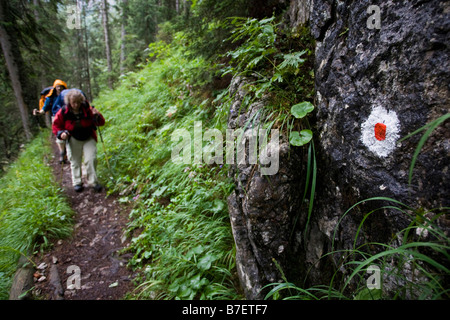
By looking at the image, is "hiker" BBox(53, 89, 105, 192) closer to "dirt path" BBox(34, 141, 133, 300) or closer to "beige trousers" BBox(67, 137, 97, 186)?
"beige trousers" BBox(67, 137, 97, 186)

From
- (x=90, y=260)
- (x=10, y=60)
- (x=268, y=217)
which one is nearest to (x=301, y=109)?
(x=268, y=217)

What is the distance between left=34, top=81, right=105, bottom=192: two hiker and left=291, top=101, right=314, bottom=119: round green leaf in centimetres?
479

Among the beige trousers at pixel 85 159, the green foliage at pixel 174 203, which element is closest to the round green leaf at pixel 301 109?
the green foliage at pixel 174 203

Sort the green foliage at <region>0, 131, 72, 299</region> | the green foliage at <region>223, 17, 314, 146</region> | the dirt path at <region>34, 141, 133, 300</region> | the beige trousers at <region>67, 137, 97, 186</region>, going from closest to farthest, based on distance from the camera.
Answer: the green foliage at <region>223, 17, 314, 146</region>
the dirt path at <region>34, 141, 133, 300</region>
the green foliage at <region>0, 131, 72, 299</region>
the beige trousers at <region>67, 137, 97, 186</region>

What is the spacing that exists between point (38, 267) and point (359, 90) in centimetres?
473

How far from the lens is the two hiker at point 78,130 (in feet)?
15.4

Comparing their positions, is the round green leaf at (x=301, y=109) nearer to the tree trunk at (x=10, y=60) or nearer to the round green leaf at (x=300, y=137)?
the round green leaf at (x=300, y=137)

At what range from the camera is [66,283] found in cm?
307

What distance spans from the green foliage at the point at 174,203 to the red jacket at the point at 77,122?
1094mm

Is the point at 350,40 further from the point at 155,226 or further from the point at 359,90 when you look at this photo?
the point at 155,226

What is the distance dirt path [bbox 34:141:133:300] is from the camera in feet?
9.63

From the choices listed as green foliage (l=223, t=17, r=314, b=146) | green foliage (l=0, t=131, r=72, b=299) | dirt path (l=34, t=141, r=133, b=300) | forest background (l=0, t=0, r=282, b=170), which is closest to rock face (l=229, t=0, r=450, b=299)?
green foliage (l=223, t=17, r=314, b=146)

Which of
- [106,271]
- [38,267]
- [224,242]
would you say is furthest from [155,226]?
[38,267]

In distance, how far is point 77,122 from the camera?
4.89 m
